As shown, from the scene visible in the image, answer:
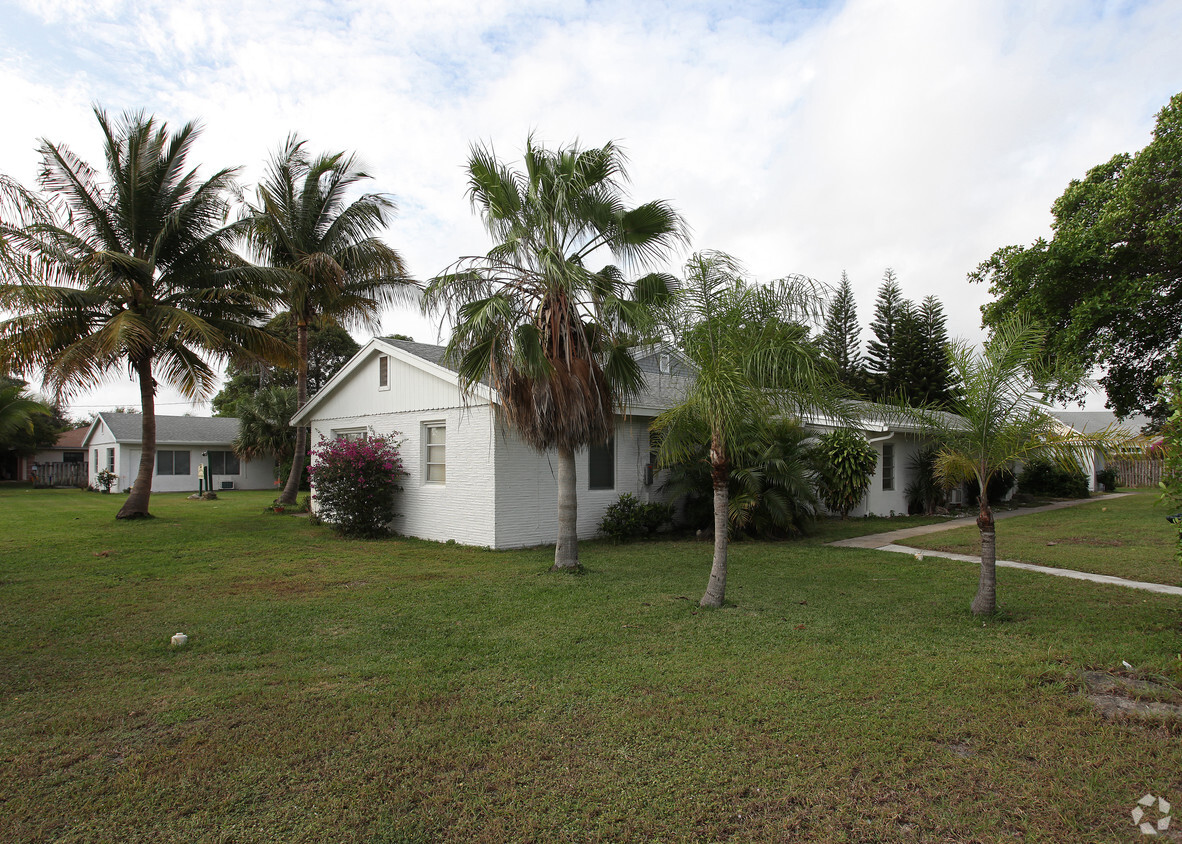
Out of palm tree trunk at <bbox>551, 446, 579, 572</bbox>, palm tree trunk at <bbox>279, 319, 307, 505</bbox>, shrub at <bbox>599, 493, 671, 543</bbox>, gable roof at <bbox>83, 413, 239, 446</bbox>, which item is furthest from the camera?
gable roof at <bbox>83, 413, 239, 446</bbox>

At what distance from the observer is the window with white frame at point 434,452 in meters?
13.1

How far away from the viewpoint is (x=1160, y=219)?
14.1 metres

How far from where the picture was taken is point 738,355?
683cm

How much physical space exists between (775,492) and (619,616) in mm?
6582

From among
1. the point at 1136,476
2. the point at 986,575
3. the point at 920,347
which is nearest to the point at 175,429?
the point at 986,575

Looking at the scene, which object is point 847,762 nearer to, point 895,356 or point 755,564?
point 755,564

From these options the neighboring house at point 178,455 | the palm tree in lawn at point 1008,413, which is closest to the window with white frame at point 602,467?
the palm tree in lawn at point 1008,413

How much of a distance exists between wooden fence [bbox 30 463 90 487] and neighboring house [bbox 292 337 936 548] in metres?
31.4

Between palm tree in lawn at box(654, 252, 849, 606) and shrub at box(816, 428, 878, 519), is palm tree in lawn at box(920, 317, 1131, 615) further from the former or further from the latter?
shrub at box(816, 428, 878, 519)

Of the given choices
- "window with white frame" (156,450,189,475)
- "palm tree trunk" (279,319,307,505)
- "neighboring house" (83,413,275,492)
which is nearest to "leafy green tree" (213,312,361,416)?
"neighboring house" (83,413,275,492)

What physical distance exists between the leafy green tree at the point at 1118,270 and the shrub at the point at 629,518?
9260 mm

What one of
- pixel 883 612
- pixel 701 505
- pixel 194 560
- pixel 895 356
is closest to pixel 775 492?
pixel 701 505

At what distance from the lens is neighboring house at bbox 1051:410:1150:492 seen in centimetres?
617

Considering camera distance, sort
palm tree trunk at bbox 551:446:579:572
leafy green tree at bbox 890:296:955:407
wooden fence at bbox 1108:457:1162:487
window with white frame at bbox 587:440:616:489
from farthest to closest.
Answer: leafy green tree at bbox 890:296:955:407 → wooden fence at bbox 1108:457:1162:487 → window with white frame at bbox 587:440:616:489 → palm tree trunk at bbox 551:446:579:572
